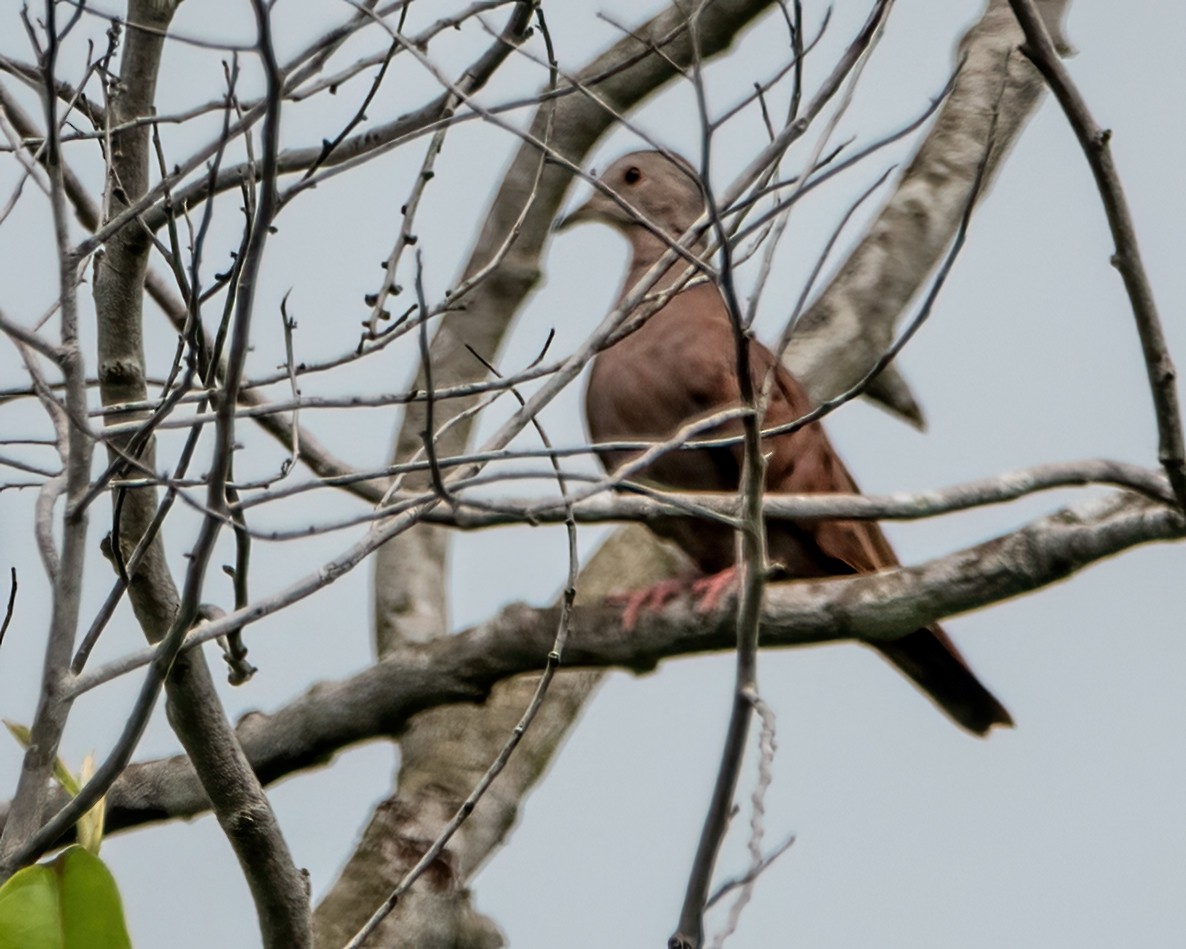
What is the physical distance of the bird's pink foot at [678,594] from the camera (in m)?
4.19

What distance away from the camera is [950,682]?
528 centimetres

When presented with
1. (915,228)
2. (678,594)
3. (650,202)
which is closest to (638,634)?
(678,594)

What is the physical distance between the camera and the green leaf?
2330 millimetres

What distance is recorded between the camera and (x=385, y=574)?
5.75 meters

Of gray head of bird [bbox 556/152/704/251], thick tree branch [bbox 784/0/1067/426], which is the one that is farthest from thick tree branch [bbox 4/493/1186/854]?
gray head of bird [bbox 556/152/704/251]

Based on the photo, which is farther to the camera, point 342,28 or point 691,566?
point 691,566

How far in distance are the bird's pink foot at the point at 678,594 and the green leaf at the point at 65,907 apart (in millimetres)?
1962

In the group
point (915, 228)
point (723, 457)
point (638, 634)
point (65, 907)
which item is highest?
point (915, 228)

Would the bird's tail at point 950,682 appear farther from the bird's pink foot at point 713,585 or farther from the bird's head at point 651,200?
the bird's head at point 651,200

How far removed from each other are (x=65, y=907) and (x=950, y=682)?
11.5ft

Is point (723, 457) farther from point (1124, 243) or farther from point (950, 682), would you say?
point (1124, 243)

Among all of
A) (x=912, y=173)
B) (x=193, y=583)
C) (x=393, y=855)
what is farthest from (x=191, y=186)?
(x=912, y=173)

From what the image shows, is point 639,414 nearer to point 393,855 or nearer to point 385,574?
point 385,574

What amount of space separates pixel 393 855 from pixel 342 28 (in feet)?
8.37
